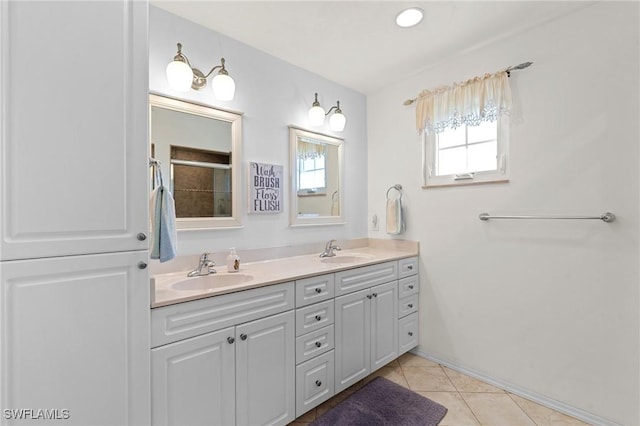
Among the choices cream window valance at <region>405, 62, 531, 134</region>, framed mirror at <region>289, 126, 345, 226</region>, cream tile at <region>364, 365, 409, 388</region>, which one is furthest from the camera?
framed mirror at <region>289, 126, 345, 226</region>

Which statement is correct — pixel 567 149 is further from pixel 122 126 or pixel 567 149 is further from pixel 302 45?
pixel 122 126

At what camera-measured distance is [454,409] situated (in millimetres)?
1845

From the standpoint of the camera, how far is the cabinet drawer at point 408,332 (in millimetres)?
2320

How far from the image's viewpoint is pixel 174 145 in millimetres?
1744

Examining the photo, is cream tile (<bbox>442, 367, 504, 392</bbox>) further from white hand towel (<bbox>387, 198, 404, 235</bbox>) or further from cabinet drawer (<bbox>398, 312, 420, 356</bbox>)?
white hand towel (<bbox>387, 198, 404, 235</bbox>)

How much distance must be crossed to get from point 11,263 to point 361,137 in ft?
8.22

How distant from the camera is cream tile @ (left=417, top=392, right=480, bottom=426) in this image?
5.67ft

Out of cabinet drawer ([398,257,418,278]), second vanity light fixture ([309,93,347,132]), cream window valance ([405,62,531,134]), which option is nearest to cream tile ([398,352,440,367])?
cabinet drawer ([398,257,418,278])

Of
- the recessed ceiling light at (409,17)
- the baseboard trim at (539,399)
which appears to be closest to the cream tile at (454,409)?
the baseboard trim at (539,399)

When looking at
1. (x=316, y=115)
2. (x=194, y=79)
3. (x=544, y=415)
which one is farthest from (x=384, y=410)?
(x=194, y=79)

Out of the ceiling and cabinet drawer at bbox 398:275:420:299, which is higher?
the ceiling

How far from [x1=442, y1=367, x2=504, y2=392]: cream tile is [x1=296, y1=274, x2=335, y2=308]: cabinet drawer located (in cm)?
119

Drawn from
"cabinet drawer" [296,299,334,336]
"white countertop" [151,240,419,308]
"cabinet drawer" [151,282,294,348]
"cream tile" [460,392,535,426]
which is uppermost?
"white countertop" [151,240,419,308]

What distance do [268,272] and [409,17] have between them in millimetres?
1713
